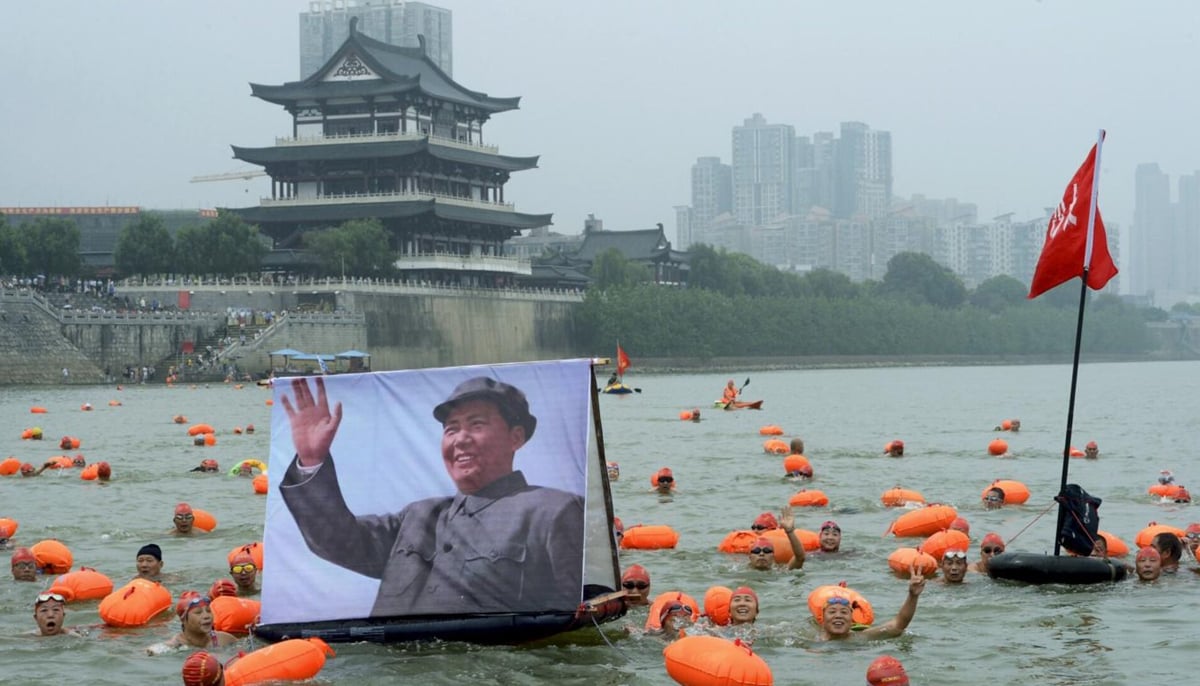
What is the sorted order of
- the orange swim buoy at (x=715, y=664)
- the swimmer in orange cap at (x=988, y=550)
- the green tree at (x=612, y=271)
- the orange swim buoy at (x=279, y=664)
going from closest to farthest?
the orange swim buoy at (x=715, y=664) < the orange swim buoy at (x=279, y=664) < the swimmer in orange cap at (x=988, y=550) < the green tree at (x=612, y=271)

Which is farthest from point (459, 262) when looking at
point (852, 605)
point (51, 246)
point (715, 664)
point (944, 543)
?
point (715, 664)

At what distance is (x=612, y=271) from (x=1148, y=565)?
288 feet

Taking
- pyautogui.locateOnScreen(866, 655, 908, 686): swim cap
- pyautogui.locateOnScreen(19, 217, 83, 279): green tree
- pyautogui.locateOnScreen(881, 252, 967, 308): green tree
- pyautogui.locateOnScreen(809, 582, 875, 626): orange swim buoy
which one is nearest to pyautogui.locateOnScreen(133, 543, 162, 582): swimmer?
pyautogui.locateOnScreen(809, 582, 875, 626): orange swim buoy

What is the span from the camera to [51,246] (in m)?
76.8

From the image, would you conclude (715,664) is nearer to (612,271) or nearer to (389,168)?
(389,168)

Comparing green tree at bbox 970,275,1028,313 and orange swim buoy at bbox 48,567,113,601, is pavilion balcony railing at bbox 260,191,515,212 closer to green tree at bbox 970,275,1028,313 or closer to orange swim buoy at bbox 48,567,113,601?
orange swim buoy at bbox 48,567,113,601

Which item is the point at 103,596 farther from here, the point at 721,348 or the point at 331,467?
the point at 721,348

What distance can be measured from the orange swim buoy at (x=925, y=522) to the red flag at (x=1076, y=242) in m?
4.37

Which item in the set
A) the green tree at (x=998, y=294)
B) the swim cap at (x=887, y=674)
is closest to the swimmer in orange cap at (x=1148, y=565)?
the swim cap at (x=887, y=674)

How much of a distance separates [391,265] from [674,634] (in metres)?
71.9

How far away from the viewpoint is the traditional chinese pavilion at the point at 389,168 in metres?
88.3

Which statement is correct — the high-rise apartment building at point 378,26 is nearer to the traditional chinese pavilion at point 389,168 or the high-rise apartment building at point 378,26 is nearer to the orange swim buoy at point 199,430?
the traditional chinese pavilion at point 389,168

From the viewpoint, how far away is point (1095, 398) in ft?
238

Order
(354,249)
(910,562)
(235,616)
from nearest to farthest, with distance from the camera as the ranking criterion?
(235,616) → (910,562) → (354,249)
